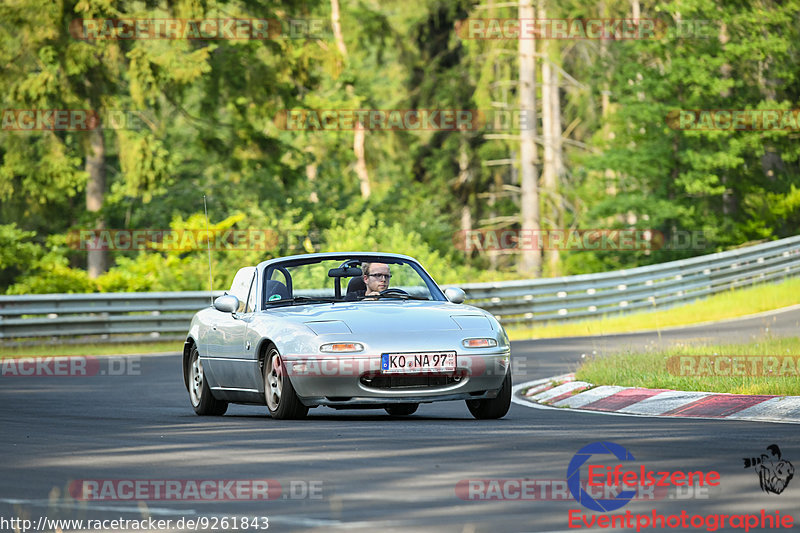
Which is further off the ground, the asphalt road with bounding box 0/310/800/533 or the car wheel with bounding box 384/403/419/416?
the asphalt road with bounding box 0/310/800/533

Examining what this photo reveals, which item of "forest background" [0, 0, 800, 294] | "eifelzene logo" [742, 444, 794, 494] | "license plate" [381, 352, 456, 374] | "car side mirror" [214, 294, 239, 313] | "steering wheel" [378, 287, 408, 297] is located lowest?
"eifelzene logo" [742, 444, 794, 494]

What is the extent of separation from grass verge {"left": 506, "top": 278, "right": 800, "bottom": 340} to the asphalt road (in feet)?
47.3

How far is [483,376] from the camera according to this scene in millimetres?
11867

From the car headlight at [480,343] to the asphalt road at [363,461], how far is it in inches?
25.5

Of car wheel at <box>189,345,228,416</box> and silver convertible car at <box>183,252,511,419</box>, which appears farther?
car wheel at <box>189,345,228,416</box>

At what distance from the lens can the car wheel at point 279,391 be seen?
11.9m

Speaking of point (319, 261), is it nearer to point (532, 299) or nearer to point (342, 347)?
point (342, 347)

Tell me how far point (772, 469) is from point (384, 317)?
4356mm

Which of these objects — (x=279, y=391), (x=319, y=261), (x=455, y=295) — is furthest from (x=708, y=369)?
(x=279, y=391)

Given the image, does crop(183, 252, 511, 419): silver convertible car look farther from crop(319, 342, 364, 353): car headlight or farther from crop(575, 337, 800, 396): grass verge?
crop(575, 337, 800, 396): grass verge

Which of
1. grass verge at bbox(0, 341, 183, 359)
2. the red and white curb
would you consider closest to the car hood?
the red and white curb

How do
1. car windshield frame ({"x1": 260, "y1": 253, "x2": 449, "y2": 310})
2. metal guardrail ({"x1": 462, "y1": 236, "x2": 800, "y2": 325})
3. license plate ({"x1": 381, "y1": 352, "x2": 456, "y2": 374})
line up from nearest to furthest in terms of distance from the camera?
license plate ({"x1": 381, "y1": 352, "x2": 456, "y2": 374}) < car windshield frame ({"x1": 260, "y1": 253, "x2": 449, "y2": 310}) < metal guardrail ({"x1": 462, "y1": 236, "x2": 800, "y2": 325})

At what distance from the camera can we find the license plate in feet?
37.9

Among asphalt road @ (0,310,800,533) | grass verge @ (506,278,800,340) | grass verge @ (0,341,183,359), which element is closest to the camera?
asphalt road @ (0,310,800,533)
